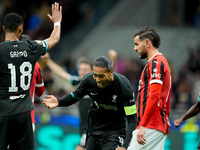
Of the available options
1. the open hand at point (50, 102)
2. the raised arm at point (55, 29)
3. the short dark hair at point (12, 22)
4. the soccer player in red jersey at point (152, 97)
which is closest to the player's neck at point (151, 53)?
the soccer player in red jersey at point (152, 97)

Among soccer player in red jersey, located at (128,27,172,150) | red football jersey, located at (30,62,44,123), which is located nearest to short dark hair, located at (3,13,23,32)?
red football jersey, located at (30,62,44,123)

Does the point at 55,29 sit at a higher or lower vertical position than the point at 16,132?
higher

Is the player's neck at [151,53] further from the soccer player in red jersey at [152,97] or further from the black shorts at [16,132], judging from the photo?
the black shorts at [16,132]

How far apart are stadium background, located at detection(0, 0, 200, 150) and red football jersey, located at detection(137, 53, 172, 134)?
611 cm

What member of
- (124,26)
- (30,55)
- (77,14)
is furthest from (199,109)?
(77,14)

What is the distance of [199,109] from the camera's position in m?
6.25

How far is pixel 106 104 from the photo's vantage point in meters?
6.26

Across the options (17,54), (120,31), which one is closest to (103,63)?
(17,54)

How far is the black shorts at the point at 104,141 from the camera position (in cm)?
624

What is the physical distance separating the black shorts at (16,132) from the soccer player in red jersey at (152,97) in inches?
52.5

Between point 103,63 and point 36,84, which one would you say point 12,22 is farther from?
point 36,84

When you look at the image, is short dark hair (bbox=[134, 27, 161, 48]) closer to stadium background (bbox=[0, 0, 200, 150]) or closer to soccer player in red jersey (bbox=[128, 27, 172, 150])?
soccer player in red jersey (bbox=[128, 27, 172, 150])

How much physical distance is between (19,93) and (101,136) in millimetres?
1462

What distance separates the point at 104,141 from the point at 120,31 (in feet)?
35.8
